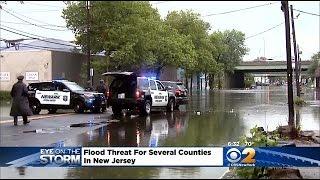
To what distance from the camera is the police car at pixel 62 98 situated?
21.5m

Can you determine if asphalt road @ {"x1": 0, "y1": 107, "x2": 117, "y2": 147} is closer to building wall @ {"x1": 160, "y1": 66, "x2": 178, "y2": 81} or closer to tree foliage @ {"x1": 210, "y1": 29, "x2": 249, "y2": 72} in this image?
tree foliage @ {"x1": 210, "y1": 29, "x2": 249, "y2": 72}

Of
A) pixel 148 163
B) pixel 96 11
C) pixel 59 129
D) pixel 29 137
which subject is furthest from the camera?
pixel 59 129

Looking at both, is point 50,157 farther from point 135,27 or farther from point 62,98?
point 62,98

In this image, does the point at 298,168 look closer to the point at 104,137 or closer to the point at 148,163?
the point at 148,163

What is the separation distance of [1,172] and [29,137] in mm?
5499

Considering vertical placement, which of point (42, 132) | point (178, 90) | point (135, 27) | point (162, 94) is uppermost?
point (135, 27)

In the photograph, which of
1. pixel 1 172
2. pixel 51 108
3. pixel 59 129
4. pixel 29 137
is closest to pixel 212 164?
pixel 1 172

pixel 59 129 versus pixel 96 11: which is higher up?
pixel 96 11

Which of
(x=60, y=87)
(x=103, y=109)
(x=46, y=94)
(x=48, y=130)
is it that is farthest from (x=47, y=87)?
(x=48, y=130)

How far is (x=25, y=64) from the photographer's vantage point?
132 feet

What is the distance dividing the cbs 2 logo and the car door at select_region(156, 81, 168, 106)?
1534 cm

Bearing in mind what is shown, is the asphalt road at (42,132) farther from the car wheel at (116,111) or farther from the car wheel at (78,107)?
the car wheel at (78,107)

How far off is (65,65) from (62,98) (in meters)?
18.1

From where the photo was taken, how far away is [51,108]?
21.8 meters
